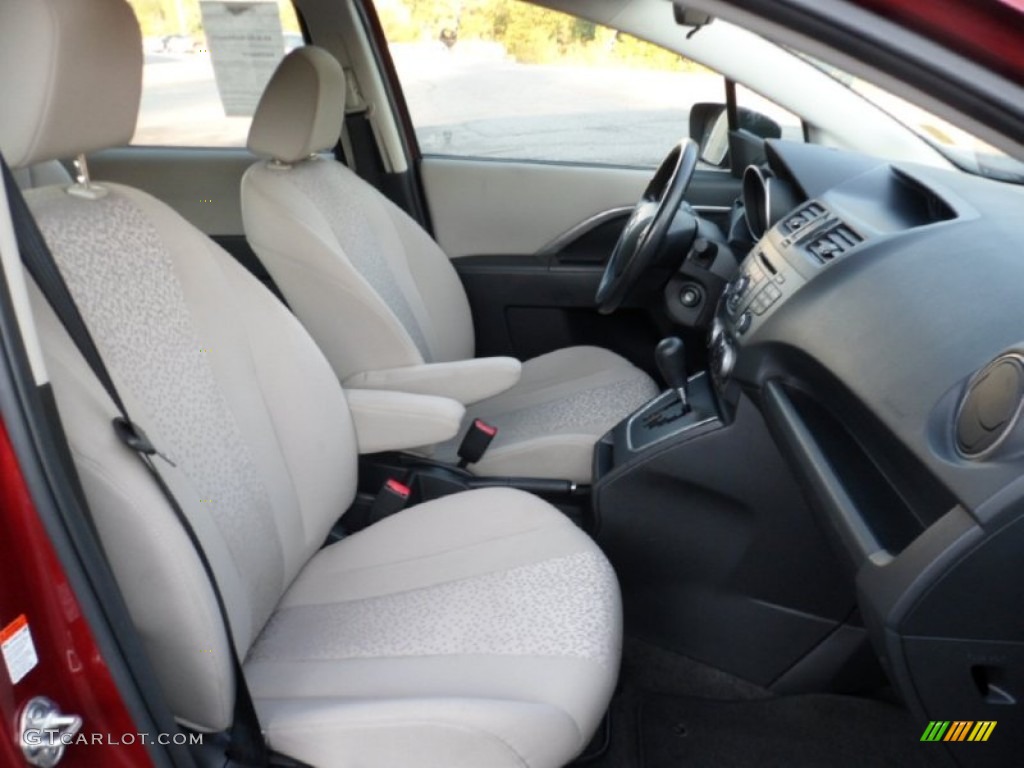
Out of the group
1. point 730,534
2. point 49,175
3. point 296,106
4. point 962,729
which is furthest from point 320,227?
point 962,729

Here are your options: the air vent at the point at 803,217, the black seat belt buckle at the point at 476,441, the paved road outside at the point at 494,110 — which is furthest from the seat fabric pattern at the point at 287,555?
the paved road outside at the point at 494,110

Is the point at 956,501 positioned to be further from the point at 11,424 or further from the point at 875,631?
the point at 11,424

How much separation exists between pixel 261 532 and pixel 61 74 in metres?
0.61

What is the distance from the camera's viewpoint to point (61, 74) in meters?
1.07

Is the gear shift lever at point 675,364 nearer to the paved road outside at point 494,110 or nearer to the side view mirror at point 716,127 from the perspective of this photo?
the side view mirror at point 716,127

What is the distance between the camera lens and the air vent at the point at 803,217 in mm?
1579

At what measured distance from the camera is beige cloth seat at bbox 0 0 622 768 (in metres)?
1.08

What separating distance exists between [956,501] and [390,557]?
34.3 inches

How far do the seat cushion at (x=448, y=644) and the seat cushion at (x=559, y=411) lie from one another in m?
0.30

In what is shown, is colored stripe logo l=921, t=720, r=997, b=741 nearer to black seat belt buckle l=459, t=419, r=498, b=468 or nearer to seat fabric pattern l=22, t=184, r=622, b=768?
seat fabric pattern l=22, t=184, r=622, b=768

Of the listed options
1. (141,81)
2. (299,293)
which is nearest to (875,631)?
(141,81)

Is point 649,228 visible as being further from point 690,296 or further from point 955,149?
point 955,149

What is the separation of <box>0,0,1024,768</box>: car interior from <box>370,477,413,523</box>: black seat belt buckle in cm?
2

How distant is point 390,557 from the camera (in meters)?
1.56
